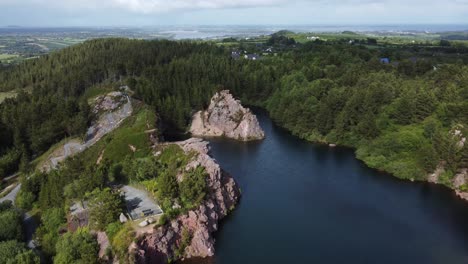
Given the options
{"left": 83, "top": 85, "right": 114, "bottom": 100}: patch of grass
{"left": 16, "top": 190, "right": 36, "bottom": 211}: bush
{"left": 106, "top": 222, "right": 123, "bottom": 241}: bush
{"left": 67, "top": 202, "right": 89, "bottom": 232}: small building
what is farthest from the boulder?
{"left": 83, "top": 85, "right": 114, "bottom": 100}: patch of grass

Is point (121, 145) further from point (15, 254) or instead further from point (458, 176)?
point (458, 176)

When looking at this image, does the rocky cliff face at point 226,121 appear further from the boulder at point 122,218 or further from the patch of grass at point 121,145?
the boulder at point 122,218

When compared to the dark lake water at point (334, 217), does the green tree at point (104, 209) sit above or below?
above

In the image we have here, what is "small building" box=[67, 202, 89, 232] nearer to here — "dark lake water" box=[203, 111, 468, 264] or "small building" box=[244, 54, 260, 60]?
"dark lake water" box=[203, 111, 468, 264]

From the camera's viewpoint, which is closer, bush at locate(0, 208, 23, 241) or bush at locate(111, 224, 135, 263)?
bush at locate(111, 224, 135, 263)

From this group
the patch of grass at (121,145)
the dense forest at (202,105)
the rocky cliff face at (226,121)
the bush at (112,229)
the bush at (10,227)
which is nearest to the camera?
the bush at (112,229)

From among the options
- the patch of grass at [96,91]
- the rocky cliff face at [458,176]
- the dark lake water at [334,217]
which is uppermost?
the patch of grass at [96,91]

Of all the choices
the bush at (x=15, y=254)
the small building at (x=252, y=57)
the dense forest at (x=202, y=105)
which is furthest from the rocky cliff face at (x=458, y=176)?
the small building at (x=252, y=57)

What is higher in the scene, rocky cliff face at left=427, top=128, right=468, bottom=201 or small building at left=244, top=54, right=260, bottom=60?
small building at left=244, top=54, right=260, bottom=60
